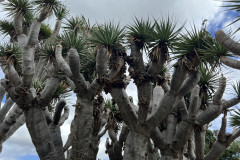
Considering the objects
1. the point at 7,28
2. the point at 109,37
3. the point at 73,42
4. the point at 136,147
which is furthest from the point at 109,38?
the point at 7,28

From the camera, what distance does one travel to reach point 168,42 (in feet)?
21.4

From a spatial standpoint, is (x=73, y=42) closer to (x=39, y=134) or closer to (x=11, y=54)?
(x=11, y=54)

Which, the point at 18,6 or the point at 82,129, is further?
the point at 18,6

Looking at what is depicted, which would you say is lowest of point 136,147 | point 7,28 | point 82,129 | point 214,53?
point 136,147

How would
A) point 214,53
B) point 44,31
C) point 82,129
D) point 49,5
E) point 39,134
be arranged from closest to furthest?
point 214,53, point 82,129, point 39,134, point 49,5, point 44,31

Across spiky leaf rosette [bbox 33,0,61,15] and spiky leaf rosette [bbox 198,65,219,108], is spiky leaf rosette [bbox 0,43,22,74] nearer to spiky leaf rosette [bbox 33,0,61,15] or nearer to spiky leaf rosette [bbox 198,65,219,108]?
spiky leaf rosette [bbox 33,0,61,15]

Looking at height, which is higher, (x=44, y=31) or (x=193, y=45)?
(x=44, y=31)

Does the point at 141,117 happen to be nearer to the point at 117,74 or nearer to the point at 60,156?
the point at 117,74

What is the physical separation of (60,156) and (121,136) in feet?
6.56

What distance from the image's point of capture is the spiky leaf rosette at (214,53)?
5.81m

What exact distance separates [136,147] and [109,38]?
Answer: 2.71m

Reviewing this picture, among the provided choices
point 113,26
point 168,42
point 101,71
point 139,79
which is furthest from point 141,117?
point 113,26

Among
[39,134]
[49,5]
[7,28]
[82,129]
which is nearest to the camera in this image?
[82,129]

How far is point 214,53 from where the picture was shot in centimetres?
584
